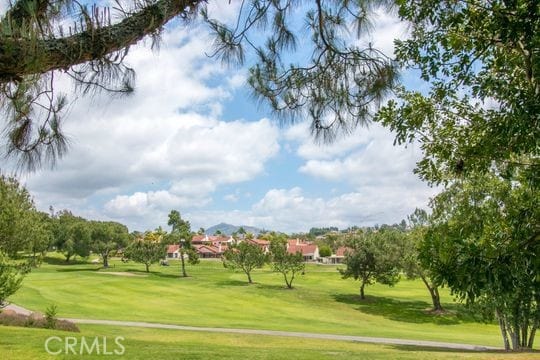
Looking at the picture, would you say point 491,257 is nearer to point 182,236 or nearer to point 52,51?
point 52,51

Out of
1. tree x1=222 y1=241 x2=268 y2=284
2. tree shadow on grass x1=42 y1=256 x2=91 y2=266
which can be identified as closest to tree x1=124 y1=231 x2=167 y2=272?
tree x1=222 y1=241 x2=268 y2=284

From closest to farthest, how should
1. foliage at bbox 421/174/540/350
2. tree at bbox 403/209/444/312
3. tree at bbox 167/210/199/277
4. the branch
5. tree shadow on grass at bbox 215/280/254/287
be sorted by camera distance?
1. the branch
2. foliage at bbox 421/174/540/350
3. tree at bbox 403/209/444/312
4. tree shadow on grass at bbox 215/280/254/287
5. tree at bbox 167/210/199/277

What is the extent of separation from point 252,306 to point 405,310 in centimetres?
1130

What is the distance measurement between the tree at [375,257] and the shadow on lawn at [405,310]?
1.50 meters

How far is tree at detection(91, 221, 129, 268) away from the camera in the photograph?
65.2m

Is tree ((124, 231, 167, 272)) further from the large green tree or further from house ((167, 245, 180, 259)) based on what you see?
house ((167, 245, 180, 259))

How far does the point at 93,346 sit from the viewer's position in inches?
456

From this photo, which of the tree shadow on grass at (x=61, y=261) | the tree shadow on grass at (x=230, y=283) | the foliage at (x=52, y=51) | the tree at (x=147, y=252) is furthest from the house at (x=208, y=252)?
the foliage at (x=52, y=51)

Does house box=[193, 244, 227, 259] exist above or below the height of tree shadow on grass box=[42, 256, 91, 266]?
above

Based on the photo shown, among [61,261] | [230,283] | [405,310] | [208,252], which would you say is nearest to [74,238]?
[61,261]

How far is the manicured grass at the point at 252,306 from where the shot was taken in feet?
87.2

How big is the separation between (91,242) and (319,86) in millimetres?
67432

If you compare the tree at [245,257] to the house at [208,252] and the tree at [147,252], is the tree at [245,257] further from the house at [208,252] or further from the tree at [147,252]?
the house at [208,252]

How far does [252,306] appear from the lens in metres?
34.9
